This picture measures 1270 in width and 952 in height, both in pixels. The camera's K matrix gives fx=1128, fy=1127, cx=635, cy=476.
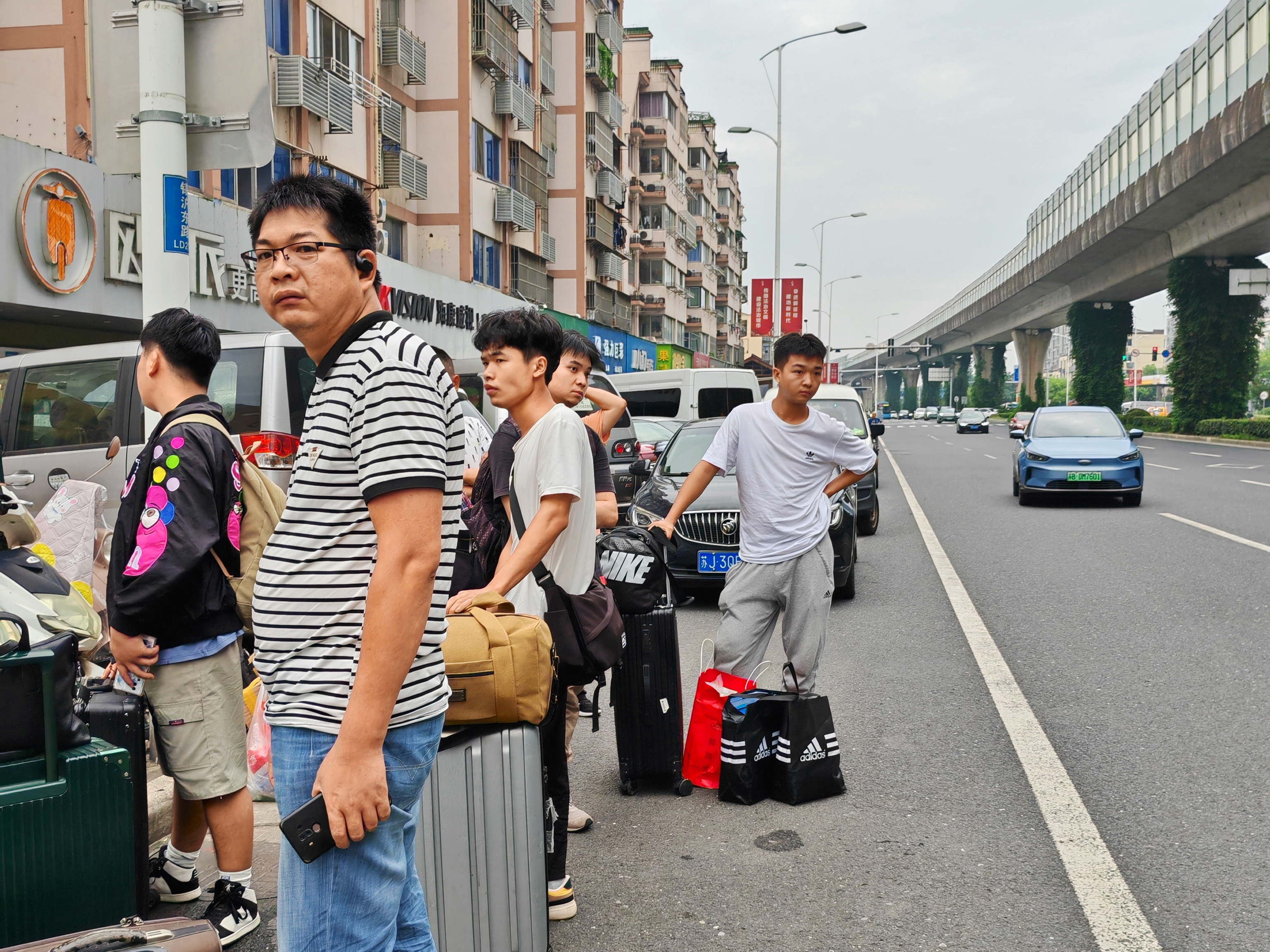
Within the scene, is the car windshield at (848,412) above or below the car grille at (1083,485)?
above

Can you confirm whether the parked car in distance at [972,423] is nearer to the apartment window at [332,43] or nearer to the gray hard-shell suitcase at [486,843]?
the apartment window at [332,43]

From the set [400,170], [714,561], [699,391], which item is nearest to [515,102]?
[400,170]

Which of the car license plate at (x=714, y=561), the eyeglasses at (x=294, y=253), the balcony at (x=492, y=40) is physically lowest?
the car license plate at (x=714, y=561)

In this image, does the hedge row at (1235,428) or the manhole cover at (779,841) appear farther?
the hedge row at (1235,428)

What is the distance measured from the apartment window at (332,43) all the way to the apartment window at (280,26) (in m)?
0.62

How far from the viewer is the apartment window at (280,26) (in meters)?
20.4

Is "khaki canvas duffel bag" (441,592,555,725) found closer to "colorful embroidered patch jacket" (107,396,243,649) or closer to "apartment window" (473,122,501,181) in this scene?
"colorful embroidered patch jacket" (107,396,243,649)

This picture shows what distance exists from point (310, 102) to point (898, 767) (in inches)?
771

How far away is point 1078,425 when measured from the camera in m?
17.5

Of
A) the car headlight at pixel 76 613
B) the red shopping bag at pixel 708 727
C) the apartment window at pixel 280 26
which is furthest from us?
the apartment window at pixel 280 26

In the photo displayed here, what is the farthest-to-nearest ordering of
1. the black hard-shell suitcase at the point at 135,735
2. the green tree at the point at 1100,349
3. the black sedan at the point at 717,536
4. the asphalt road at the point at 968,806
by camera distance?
the green tree at the point at 1100,349 < the black sedan at the point at 717,536 < the asphalt road at the point at 968,806 < the black hard-shell suitcase at the point at 135,735

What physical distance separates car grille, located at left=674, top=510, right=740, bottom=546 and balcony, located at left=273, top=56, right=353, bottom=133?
1474 cm

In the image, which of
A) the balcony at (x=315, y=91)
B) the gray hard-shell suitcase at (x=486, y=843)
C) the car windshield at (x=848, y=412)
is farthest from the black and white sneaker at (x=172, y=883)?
the balcony at (x=315, y=91)

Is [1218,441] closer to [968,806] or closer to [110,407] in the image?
[110,407]
